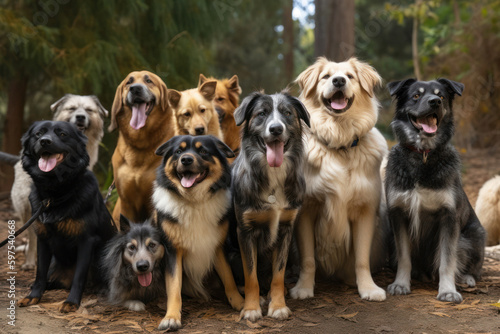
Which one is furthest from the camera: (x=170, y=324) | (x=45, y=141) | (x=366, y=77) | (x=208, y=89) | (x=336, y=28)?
(x=336, y=28)

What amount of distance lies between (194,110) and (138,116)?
0.64 meters

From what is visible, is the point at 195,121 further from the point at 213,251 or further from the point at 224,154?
the point at 213,251

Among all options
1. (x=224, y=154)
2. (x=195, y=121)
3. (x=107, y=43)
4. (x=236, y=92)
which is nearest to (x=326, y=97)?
(x=224, y=154)

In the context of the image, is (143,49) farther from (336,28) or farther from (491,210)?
(491,210)

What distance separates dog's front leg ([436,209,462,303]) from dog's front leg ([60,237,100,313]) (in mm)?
3087

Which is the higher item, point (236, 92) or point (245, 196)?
point (236, 92)

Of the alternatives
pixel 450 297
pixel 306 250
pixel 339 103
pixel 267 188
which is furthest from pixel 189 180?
pixel 450 297

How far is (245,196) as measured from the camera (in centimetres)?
385

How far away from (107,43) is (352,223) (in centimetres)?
483

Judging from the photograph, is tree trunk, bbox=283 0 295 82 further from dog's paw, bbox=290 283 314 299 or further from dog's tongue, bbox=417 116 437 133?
dog's paw, bbox=290 283 314 299

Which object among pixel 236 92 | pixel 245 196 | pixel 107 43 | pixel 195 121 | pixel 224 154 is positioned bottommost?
pixel 245 196

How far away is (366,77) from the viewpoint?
14.5 feet

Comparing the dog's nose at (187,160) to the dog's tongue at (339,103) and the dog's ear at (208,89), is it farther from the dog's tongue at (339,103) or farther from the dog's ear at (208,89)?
the dog's ear at (208,89)

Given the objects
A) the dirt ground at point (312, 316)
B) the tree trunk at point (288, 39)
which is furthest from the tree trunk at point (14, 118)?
the tree trunk at point (288, 39)
